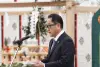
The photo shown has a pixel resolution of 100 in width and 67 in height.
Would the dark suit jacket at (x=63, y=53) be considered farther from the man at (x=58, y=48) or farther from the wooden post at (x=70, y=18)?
the wooden post at (x=70, y=18)

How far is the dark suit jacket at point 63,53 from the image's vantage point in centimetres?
259

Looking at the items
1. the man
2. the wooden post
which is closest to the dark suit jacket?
the man

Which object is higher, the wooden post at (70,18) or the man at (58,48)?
the wooden post at (70,18)

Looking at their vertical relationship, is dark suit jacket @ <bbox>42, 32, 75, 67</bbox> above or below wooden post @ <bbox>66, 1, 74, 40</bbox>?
below

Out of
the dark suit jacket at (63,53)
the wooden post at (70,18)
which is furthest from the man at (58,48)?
the wooden post at (70,18)

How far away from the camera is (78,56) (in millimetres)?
4590

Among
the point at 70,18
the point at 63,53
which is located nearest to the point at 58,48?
the point at 63,53

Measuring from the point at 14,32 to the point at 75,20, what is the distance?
120cm

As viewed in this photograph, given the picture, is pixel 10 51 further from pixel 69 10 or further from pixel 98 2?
pixel 98 2

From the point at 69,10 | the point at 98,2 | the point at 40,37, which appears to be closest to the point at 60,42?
the point at 69,10

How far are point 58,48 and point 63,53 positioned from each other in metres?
0.08

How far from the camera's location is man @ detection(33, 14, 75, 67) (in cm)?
259

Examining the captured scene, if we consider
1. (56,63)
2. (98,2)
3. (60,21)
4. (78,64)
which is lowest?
(78,64)

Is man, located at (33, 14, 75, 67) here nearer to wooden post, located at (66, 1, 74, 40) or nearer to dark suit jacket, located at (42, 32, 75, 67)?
dark suit jacket, located at (42, 32, 75, 67)
